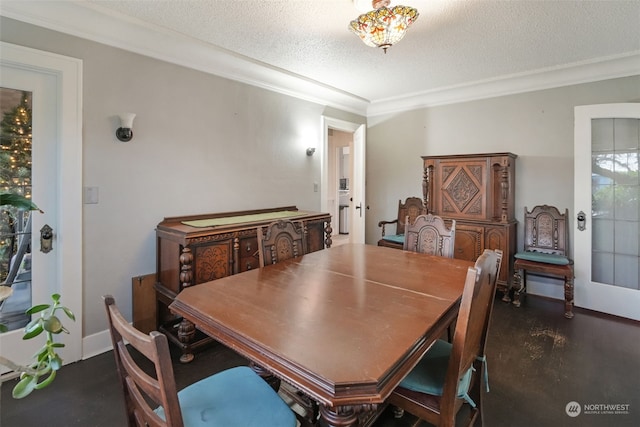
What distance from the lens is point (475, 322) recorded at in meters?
1.28

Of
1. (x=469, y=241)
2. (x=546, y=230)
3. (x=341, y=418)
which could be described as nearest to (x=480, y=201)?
(x=469, y=241)

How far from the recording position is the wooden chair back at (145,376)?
784 millimetres

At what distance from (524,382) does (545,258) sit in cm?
168

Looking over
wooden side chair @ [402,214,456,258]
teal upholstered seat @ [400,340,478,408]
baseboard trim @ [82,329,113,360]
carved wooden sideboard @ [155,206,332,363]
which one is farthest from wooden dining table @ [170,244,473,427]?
baseboard trim @ [82,329,113,360]

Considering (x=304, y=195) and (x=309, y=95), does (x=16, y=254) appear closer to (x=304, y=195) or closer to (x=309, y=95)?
(x=304, y=195)

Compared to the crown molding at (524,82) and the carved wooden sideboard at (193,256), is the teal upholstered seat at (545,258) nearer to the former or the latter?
the crown molding at (524,82)

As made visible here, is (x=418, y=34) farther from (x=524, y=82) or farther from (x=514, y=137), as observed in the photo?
(x=514, y=137)

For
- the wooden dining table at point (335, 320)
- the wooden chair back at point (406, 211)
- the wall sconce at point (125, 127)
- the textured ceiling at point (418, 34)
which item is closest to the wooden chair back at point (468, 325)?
the wooden dining table at point (335, 320)

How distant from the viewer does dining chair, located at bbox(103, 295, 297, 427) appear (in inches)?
31.9

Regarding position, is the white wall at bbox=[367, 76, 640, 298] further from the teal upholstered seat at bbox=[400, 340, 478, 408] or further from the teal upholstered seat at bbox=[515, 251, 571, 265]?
the teal upholstered seat at bbox=[400, 340, 478, 408]

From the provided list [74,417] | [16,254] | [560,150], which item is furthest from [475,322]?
[560,150]

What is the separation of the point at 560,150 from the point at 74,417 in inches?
187

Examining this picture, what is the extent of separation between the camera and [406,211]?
4.57 meters

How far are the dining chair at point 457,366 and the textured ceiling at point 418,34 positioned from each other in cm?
190
